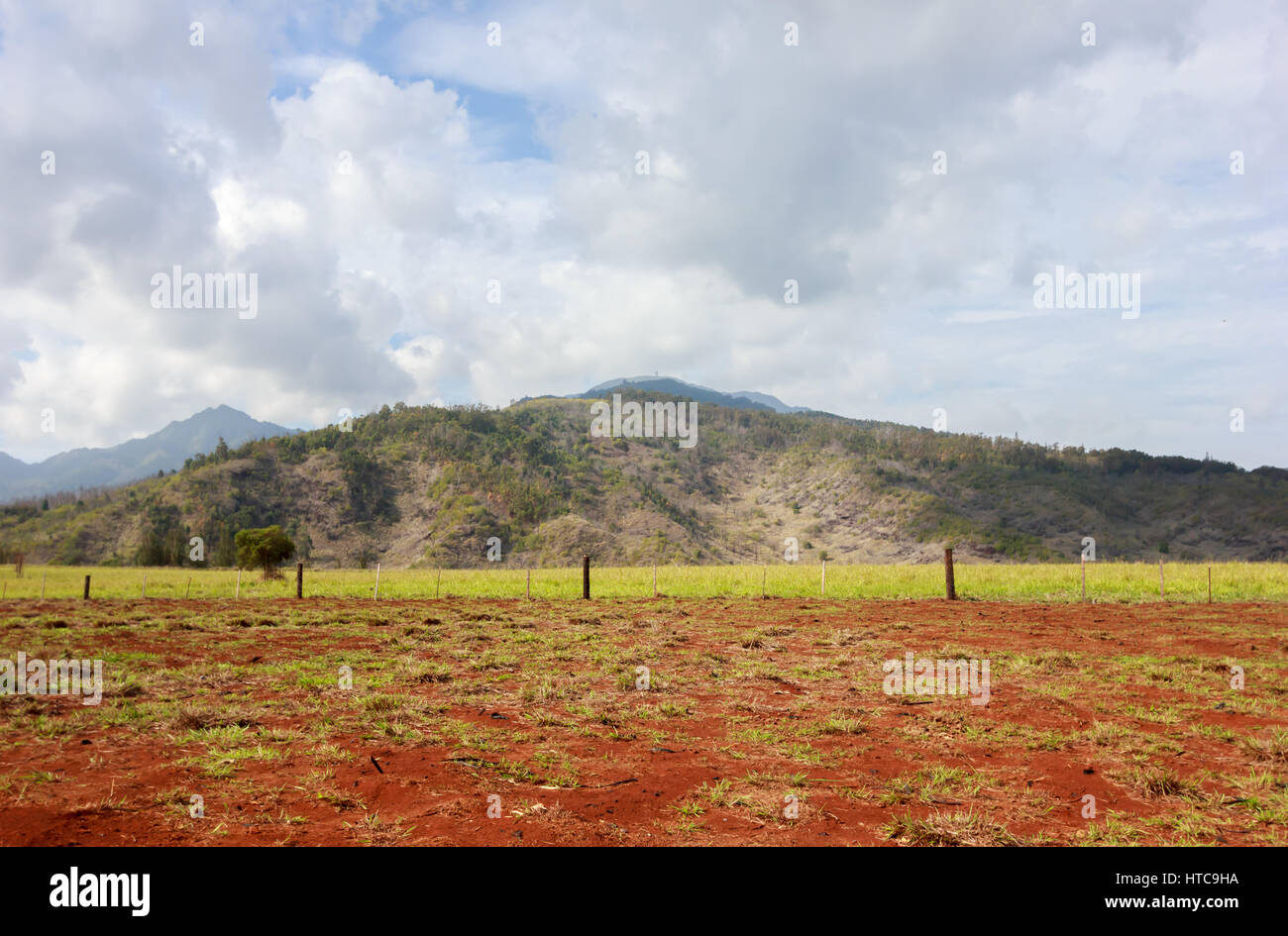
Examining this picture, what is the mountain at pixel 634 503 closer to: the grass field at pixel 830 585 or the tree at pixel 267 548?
the tree at pixel 267 548

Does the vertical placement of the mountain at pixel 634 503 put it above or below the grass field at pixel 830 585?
above

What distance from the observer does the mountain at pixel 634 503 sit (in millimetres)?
71375

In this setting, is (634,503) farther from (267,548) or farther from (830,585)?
(830,585)

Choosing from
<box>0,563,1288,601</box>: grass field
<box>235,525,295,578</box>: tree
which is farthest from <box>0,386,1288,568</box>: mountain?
<box>0,563,1288,601</box>: grass field

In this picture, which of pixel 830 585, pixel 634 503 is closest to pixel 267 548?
pixel 830 585

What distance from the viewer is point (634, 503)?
3425 inches

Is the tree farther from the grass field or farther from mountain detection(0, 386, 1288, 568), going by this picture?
mountain detection(0, 386, 1288, 568)

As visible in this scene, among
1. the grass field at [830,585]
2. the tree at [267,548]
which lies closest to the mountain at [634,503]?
the tree at [267,548]

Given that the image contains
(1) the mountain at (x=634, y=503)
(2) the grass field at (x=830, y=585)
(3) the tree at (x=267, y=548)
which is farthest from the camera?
(1) the mountain at (x=634, y=503)

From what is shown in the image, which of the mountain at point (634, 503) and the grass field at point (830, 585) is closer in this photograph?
the grass field at point (830, 585)

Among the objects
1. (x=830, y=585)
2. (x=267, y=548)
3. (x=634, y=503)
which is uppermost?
(x=634, y=503)

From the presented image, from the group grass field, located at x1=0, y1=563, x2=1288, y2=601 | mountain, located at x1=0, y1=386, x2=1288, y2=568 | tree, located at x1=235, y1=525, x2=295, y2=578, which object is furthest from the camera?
mountain, located at x1=0, y1=386, x2=1288, y2=568

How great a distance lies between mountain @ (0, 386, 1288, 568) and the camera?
234 feet

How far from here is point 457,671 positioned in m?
12.9
